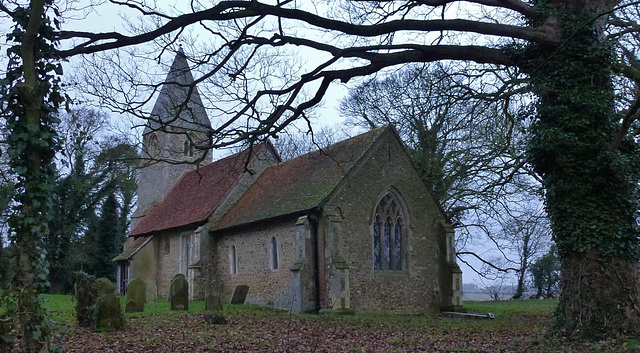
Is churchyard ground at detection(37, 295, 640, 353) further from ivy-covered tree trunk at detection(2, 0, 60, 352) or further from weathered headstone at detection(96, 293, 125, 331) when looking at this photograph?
ivy-covered tree trunk at detection(2, 0, 60, 352)

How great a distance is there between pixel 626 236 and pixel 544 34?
3911mm

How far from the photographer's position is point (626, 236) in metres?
9.99

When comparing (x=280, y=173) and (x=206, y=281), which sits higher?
(x=280, y=173)

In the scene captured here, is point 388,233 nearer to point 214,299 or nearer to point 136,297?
point 214,299

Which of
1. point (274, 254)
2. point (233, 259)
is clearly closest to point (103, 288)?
point (274, 254)

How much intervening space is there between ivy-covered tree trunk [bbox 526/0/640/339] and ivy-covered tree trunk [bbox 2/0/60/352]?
8249mm

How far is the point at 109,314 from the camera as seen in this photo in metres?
12.4

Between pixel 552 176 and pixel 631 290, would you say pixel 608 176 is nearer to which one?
pixel 552 176

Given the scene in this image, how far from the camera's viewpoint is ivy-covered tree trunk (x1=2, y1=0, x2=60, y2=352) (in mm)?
6609

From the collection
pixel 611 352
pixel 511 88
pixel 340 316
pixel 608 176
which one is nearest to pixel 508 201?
pixel 340 316

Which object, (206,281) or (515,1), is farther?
(206,281)

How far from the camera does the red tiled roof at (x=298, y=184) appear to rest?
2067 centimetres

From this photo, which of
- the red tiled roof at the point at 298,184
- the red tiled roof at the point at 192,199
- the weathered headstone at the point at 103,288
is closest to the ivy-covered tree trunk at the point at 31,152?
the weathered headstone at the point at 103,288

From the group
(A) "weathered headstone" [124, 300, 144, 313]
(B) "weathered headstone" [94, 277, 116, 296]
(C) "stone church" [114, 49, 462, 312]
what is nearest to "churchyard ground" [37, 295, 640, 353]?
(B) "weathered headstone" [94, 277, 116, 296]
